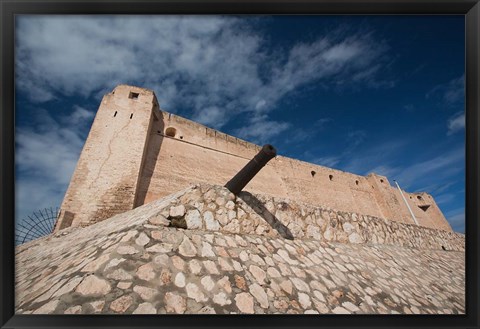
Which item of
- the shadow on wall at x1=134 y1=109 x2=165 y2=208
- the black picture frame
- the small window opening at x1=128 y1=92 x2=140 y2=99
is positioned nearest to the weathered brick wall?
the black picture frame

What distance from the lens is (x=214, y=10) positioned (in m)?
1.55

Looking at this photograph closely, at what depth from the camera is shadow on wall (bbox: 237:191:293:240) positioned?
238cm

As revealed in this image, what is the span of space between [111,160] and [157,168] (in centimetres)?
162

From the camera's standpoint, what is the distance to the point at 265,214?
2.42m

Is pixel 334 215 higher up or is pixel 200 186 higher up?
pixel 200 186

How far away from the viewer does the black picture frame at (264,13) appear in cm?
125

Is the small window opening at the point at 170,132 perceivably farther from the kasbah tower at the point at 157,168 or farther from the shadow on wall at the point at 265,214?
the shadow on wall at the point at 265,214

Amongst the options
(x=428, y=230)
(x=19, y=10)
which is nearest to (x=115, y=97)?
(x=19, y=10)

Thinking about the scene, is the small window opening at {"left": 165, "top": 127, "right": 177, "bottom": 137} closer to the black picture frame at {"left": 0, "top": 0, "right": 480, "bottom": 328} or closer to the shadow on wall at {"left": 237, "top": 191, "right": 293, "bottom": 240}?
the shadow on wall at {"left": 237, "top": 191, "right": 293, "bottom": 240}

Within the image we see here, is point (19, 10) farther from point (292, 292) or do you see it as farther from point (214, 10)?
point (292, 292)

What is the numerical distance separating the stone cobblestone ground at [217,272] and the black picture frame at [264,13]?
90 millimetres

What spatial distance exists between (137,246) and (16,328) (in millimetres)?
Answer: 653

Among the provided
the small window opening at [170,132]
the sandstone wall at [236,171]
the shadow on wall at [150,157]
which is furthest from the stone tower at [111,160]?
the small window opening at [170,132]

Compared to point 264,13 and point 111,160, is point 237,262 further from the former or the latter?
point 111,160
